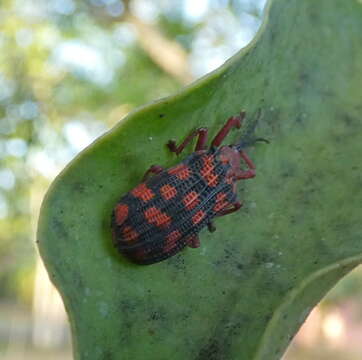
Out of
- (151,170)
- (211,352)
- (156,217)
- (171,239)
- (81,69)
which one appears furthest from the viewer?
(81,69)

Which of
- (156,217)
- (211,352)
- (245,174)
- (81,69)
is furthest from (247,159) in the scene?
(81,69)

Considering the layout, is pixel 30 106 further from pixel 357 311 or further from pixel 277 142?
pixel 357 311

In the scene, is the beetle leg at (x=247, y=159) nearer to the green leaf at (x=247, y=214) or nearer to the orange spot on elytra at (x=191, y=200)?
the green leaf at (x=247, y=214)

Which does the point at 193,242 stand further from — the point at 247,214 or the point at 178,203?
the point at 178,203

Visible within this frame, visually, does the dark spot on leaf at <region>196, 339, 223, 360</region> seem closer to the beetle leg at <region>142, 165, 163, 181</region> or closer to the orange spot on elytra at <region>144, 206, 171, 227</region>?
the beetle leg at <region>142, 165, 163, 181</region>

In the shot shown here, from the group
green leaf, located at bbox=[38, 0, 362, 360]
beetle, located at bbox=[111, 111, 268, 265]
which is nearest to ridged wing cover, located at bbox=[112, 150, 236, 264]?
beetle, located at bbox=[111, 111, 268, 265]
